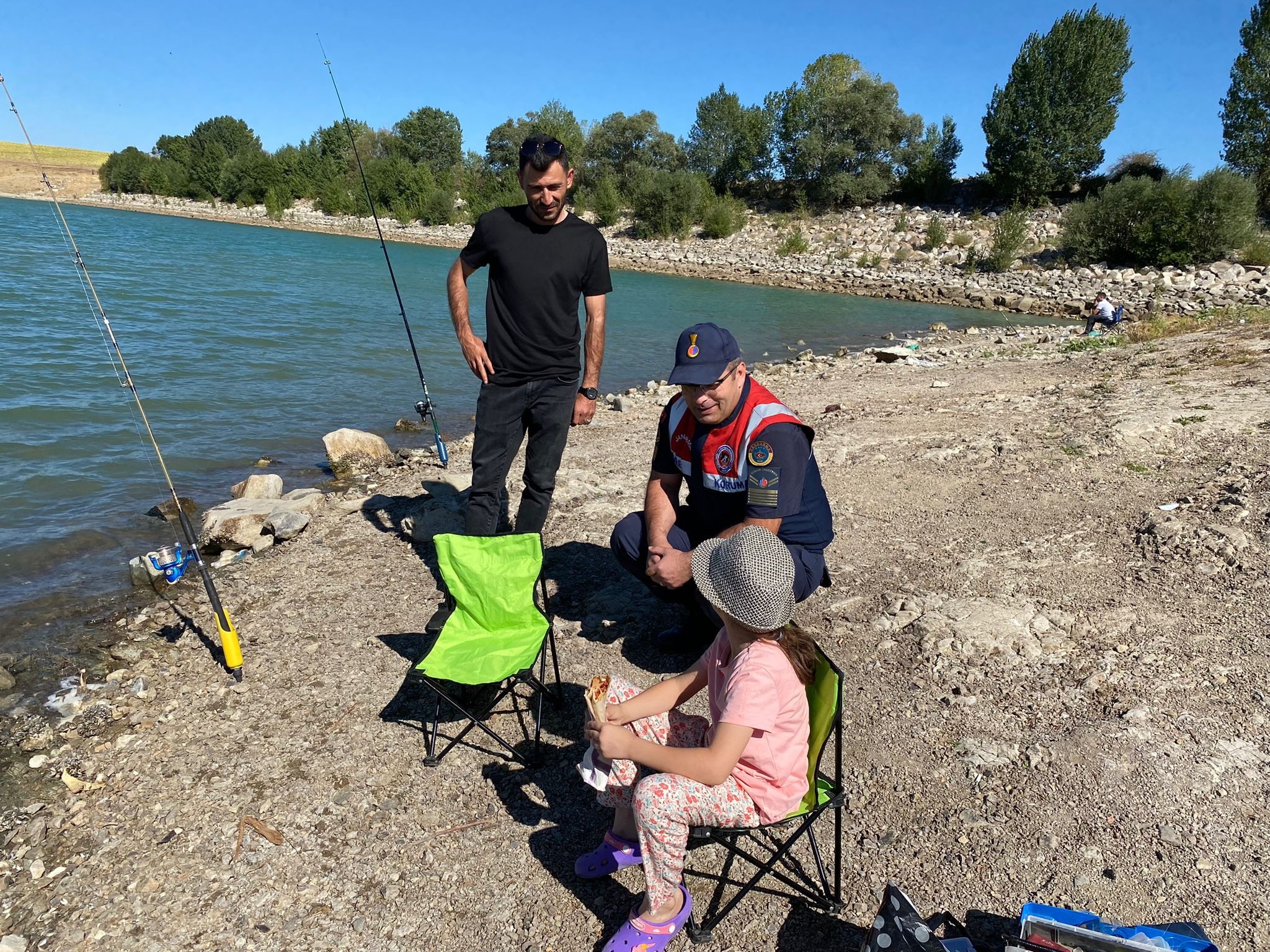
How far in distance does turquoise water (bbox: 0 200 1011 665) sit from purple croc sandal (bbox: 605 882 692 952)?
4604 mm

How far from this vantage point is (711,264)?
3909 centimetres

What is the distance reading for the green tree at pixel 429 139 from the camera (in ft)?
229

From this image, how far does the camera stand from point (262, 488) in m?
7.12

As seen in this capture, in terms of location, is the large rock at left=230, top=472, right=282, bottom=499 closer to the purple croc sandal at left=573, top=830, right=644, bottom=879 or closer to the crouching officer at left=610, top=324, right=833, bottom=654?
the crouching officer at left=610, top=324, right=833, bottom=654

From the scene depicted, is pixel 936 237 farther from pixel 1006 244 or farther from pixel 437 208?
pixel 437 208

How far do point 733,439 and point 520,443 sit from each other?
1589 millimetres

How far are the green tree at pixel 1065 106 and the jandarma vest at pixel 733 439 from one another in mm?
46521

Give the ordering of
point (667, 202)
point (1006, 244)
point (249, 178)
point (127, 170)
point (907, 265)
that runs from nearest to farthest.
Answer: point (1006, 244)
point (907, 265)
point (667, 202)
point (249, 178)
point (127, 170)

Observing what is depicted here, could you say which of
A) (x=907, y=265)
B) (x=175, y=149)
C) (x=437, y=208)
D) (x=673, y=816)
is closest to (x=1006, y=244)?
(x=907, y=265)

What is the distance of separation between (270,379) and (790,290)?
2571 centimetres

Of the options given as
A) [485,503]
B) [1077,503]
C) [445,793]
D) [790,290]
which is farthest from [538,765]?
[790,290]

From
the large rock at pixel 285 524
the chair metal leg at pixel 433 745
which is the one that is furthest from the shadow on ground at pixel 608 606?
the large rock at pixel 285 524

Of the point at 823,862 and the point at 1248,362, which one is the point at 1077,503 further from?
the point at 1248,362

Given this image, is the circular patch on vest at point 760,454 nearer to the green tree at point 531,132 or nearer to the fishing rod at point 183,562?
the fishing rod at point 183,562
